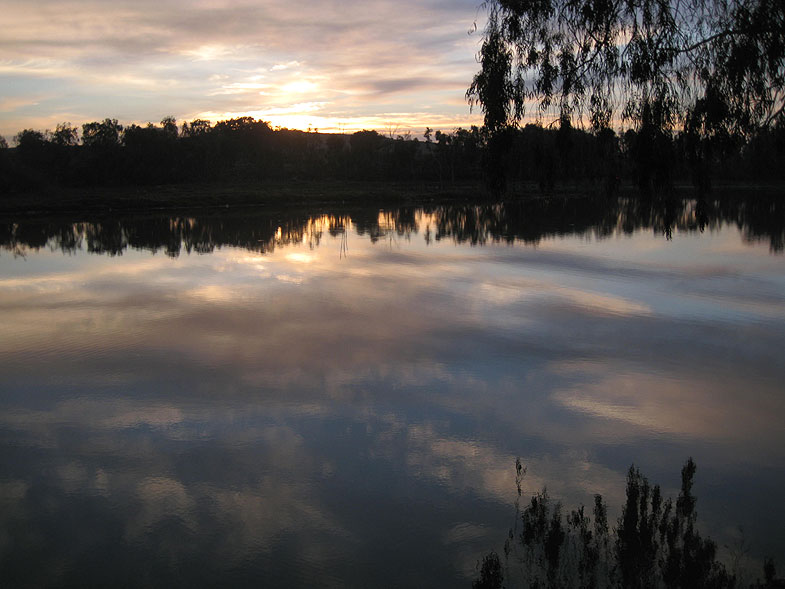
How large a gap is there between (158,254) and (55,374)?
396 inches

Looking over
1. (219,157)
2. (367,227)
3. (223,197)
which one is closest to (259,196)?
(223,197)

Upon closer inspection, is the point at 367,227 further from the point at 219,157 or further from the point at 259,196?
the point at 219,157

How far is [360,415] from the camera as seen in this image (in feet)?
17.9

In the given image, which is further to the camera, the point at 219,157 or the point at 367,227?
the point at 219,157

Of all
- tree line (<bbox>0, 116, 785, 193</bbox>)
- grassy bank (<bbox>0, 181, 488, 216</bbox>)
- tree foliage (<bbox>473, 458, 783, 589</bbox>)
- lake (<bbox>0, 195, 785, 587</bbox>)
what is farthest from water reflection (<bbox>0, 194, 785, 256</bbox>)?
tree foliage (<bbox>473, 458, 783, 589</bbox>)

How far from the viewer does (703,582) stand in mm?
3131

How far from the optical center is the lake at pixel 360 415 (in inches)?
146

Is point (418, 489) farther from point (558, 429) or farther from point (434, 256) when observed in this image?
point (434, 256)

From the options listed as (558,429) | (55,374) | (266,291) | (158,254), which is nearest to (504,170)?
(558,429)

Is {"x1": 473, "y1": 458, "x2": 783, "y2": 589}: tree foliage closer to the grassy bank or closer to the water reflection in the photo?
the water reflection

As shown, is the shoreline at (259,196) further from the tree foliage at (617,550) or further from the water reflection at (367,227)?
the tree foliage at (617,550)

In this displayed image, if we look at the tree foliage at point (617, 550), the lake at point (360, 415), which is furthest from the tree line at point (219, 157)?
the tree foliage at point (617, 550)

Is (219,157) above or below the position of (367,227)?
above

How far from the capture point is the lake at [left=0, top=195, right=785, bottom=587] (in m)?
3.70
